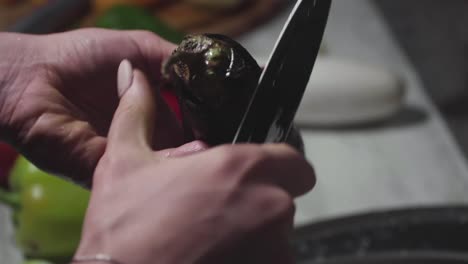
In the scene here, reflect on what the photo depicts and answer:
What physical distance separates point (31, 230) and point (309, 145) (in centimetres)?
51

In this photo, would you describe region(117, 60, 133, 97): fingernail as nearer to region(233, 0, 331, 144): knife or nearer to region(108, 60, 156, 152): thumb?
region(108, 60, 156, 152): thumb

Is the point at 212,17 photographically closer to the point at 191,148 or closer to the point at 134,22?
the point at 134,22

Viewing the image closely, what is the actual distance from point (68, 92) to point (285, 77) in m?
0.25

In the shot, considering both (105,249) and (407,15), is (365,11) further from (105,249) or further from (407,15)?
(105,249)

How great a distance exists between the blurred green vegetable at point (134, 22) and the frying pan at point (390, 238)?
502 mm

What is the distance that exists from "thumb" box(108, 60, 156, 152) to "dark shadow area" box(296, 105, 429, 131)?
2.22 ft

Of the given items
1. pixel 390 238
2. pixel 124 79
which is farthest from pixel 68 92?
pixel 390 238

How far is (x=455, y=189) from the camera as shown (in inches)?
42.8

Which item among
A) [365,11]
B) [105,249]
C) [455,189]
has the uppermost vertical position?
[105,249]

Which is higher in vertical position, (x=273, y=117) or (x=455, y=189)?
(x=273, y=117)

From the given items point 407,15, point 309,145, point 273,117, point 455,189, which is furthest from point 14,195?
point 407,15

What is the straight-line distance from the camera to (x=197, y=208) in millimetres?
391

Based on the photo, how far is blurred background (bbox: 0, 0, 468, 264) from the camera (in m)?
0.87

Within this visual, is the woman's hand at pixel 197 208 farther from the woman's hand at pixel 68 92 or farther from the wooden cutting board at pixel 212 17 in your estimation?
the wooden cutting board at pixel 212 17
